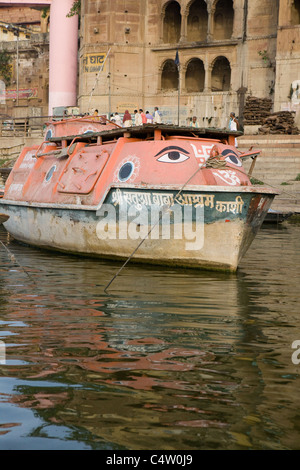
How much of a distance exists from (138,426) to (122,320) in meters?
2.74

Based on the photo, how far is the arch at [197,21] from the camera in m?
42.0

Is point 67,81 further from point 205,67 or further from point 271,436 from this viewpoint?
point 271,436

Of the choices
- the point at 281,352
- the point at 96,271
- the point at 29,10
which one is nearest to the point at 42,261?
the point at 96,271

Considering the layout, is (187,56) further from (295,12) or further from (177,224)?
(177,224)

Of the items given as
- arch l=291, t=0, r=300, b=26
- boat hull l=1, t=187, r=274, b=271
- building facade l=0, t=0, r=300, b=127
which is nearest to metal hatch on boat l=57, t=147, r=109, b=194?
boat hull l=1, t=187, r=274, b=271

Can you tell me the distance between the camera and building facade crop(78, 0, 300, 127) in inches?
1475

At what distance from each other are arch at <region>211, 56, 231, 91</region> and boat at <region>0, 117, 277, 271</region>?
1203 inches

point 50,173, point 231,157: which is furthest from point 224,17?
point 231,157

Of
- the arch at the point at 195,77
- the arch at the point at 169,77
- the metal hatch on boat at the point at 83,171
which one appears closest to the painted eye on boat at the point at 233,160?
the metal hatch on boat at the point at 83,171

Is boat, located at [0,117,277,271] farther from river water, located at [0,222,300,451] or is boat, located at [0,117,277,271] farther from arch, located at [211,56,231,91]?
arch, located at [211,56,231,91]

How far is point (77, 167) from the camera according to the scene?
472 inches

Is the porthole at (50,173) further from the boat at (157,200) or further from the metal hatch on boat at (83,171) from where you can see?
the metal hatch on boat at (83,171)

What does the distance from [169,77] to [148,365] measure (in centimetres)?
3964

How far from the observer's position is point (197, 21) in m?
42.2
